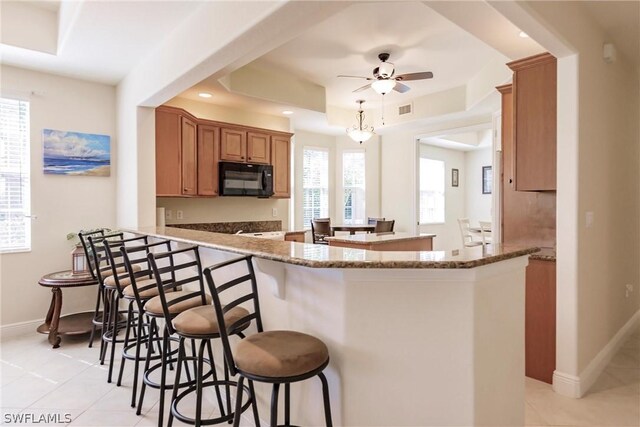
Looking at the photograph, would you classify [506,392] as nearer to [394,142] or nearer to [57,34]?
[57,34]

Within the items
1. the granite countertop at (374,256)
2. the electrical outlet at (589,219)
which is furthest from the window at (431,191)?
the granite countertop at (374,256)

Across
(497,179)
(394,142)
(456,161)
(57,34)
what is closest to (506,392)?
(497,179)

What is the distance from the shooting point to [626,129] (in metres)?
3.29

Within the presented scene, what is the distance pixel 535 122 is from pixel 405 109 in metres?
3.36

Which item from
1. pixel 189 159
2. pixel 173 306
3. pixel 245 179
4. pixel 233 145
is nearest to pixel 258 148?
pixel 233 145

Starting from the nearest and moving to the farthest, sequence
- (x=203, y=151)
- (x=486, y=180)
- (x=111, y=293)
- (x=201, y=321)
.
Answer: (x=201, y=321) < (x=111, y=293) < (x=203, y=151) < (x=486, y=180)

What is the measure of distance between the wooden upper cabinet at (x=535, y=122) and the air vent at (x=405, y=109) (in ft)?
10.2

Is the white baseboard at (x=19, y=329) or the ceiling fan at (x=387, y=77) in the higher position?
the ceiling fan at (x=387, y=77)

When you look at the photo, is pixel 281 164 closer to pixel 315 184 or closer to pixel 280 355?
pixel 315 184

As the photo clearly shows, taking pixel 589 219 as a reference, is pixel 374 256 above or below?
below

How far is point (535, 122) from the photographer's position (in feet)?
8.96

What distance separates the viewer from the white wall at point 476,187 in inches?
337

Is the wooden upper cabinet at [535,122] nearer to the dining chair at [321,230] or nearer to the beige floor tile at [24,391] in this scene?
the dining chair at [321,230]

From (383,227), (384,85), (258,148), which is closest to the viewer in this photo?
(384,85)
